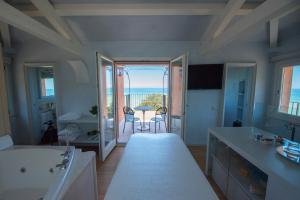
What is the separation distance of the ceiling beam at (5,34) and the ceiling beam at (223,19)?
3677mm

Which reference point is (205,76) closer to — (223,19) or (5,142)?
(223,19)

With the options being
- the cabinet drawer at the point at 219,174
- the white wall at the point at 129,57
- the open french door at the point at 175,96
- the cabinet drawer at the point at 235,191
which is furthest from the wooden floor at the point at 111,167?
the white wall at the point at 129,57

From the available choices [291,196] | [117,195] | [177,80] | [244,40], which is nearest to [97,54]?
[177,80]

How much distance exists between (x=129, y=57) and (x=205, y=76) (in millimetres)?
1751

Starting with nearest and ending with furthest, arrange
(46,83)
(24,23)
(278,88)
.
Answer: (24,23)
(278,88)
(46,83)

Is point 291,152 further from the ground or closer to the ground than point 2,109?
closer to the ground

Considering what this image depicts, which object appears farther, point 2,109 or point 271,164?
point 2,109

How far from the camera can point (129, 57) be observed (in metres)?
3.14

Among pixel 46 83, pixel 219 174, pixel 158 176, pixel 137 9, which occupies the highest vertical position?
pixel 137 9

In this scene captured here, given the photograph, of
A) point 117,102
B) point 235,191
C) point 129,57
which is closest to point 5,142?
point 117,102

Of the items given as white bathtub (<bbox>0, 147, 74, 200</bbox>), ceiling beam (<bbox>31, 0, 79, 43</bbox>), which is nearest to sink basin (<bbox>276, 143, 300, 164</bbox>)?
white bathtub (<bbox>0, 147, 74, 200</bbox>)

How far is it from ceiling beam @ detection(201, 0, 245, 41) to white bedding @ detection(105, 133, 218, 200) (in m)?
1.98

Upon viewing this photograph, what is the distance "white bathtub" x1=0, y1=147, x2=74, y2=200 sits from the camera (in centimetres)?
160

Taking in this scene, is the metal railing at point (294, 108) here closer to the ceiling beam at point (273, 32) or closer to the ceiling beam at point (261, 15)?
the ceiling beam at point (273, 32)
